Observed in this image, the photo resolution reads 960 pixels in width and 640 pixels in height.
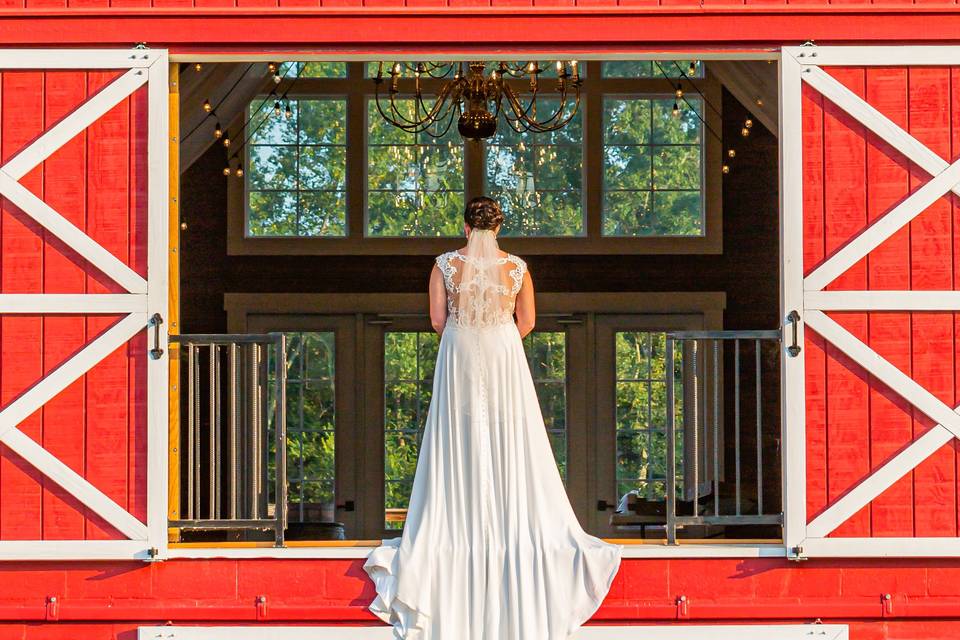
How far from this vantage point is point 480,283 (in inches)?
226

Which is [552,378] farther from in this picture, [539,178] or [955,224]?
[955,224]

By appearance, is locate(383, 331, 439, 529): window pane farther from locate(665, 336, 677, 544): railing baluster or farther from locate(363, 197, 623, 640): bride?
locate(665, 336, 677, 544): railing baluster

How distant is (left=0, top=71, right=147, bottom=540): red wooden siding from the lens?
5789 mm

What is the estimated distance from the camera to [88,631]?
19.1 ft

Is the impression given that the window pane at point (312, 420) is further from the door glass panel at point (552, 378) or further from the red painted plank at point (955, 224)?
the red painted plank at point (955, 224)

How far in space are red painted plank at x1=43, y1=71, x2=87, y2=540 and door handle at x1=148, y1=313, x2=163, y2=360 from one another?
1.10 feet

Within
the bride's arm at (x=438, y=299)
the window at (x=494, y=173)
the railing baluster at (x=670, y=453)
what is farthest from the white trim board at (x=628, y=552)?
the window at (x=494, y=173)

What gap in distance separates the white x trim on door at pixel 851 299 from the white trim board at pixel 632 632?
14.6 inches

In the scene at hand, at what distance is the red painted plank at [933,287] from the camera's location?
580 centimetres

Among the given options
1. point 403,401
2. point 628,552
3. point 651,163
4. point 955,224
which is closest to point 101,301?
point 628,552

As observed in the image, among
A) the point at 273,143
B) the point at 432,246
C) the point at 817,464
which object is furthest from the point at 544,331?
the point at 817,464

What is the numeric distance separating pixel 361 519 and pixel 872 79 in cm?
674

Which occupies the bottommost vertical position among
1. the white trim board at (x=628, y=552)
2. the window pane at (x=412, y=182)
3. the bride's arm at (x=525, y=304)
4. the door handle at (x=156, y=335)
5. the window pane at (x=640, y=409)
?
the white trim board at (x=628, y=552)

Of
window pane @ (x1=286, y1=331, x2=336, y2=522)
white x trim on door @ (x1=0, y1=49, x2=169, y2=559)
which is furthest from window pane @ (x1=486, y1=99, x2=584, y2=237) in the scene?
white x trim on door @ (x1=0, y1=49, x2=169, y2=559)
